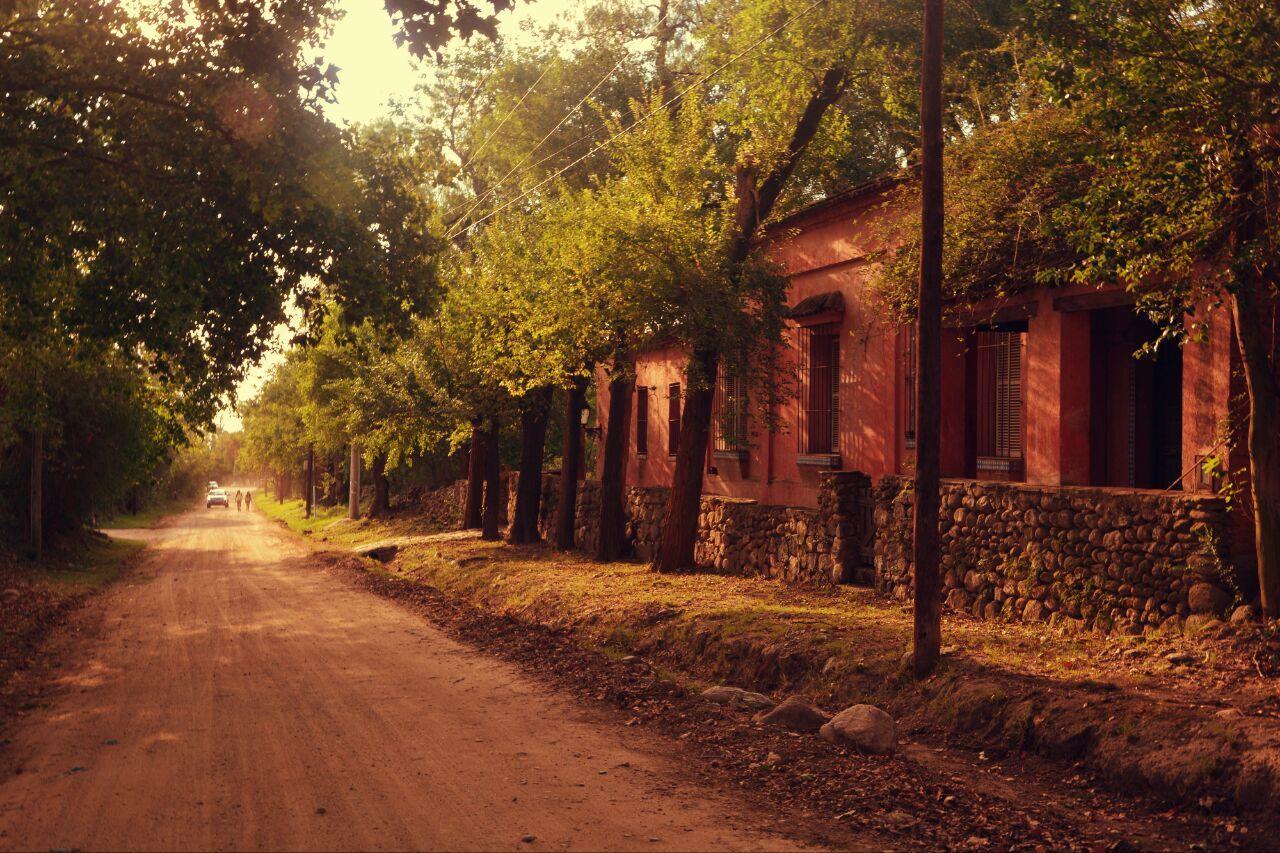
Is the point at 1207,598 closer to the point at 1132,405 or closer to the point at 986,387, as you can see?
the point at 1132,405

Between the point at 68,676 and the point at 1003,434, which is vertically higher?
the point at 1003,434

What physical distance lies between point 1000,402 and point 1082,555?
5.02 m

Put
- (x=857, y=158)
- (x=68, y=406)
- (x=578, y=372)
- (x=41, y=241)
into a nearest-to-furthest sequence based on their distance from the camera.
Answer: (x=41, y=241)
(x=578, y=372)
(x=68, y=406)
(x=857, y=158)

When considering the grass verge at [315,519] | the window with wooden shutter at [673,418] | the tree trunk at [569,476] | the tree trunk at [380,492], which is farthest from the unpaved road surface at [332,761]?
A: the grass verge at [315,519]

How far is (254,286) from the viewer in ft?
38.9

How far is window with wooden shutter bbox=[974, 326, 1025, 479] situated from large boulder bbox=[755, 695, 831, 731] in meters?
7.51

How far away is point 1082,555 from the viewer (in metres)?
11.6

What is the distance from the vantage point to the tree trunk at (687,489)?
60.4ft

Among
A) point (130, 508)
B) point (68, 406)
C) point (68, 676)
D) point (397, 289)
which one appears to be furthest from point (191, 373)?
point (130, 508)

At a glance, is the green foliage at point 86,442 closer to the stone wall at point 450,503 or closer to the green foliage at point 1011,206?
the stone wall at point 450,503

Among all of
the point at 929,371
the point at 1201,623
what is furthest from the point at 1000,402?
the point at 1201,623

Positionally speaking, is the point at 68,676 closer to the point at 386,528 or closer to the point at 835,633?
the point at 835,633

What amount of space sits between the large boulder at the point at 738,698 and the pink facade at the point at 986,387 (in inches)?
187

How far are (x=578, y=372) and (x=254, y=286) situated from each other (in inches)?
335
